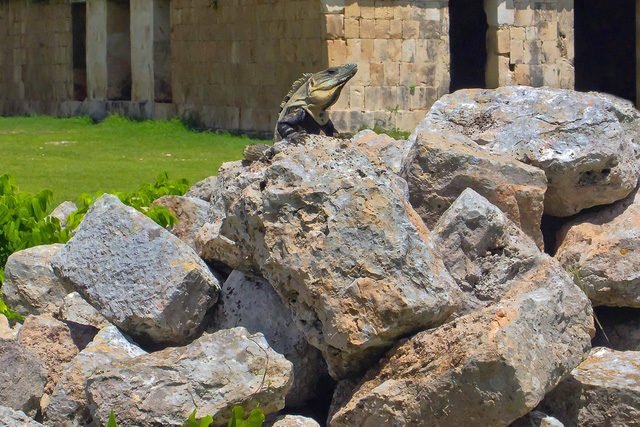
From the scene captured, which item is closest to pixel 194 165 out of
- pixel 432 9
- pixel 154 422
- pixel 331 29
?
pixel 331 29

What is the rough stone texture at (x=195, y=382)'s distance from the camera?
15.2 feet

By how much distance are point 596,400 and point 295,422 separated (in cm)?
121

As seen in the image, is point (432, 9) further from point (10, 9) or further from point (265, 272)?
point (265, 272)

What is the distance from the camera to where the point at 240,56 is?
18.8m

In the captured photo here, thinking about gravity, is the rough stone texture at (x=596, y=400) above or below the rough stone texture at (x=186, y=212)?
below

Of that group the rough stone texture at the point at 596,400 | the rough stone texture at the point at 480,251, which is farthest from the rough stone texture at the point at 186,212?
the rough stone texture at the point at 596,400

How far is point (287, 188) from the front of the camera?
501 cm

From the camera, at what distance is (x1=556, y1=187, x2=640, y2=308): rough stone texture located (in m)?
5.61

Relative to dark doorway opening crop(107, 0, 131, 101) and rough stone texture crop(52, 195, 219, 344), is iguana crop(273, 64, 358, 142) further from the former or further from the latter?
dark doorway opening crop(107, 0, 131, 101)

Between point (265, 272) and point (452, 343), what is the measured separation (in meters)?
0.85

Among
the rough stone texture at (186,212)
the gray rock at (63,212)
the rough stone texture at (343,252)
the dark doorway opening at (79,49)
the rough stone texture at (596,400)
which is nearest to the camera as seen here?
the rough stone texture at (343,252)

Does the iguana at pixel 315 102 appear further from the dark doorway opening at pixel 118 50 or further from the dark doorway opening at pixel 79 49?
the dark doorway opening at pixel 79 49

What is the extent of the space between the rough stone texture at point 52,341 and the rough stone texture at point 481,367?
115 centimetres

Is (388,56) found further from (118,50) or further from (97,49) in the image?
(97,49)
